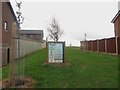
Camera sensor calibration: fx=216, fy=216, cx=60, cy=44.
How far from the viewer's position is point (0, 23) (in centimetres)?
2003

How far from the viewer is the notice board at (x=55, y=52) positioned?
48.1 ft

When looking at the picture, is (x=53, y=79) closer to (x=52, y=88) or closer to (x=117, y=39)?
(x=52, y=88)

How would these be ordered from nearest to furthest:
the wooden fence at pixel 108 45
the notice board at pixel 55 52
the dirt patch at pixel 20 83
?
1. the dirt patch at pixel 20 83
2. the notice board at pixel 55 52
3. the wooden fence at pixel 108 45

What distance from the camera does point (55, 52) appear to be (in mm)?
14906

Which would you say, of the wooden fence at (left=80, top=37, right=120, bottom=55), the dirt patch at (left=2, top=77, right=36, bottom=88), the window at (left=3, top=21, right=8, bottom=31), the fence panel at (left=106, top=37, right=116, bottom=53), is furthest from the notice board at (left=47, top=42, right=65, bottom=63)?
the fence panel at (left=106, top=37, right=116, bottom=53)

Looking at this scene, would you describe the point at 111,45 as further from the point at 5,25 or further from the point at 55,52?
the point at 5,25

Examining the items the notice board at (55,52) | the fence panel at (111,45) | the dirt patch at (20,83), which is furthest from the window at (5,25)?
the dirt patch at (20,83)

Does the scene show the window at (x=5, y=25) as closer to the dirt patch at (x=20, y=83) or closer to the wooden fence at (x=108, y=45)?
the wooden fence at (x=108, y=45)

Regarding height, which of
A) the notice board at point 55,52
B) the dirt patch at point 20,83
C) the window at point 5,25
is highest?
the window at point 5,25

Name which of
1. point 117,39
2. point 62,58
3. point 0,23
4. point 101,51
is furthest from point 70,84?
point 101,51

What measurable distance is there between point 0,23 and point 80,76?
472 inches

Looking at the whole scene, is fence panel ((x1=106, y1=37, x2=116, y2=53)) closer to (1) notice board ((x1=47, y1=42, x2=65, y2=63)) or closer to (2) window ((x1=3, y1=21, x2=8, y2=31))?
(1) notice board ((x1=47, y1=42, x2=65, y2=63))

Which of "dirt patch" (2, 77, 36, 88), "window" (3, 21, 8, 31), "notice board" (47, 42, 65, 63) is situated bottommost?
"dirt patch" (2, 77, 36, 88)

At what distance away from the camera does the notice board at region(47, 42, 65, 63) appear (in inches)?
577
